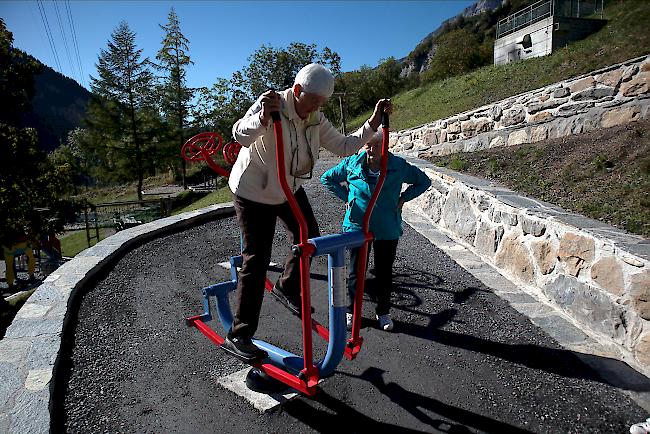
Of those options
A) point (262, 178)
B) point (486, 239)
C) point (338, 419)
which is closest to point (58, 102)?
point (486, 239)

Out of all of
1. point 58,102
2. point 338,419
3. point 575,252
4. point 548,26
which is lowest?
point 338,419

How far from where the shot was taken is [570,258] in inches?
146

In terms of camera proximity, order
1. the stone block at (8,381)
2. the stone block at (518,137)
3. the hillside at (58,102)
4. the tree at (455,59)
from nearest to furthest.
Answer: the stone block at (8,381) < the stone block at (518,137) < the tree at (455,59) < the hillside at (58,102)

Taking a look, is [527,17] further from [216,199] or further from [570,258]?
[570,258]

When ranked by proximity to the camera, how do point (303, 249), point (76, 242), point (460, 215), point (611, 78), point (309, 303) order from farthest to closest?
point (76, 242)
point (611, 78)
point (460, 215)
point (309, 303)
point (303, 249)

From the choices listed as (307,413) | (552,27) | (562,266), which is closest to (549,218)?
(562,266)

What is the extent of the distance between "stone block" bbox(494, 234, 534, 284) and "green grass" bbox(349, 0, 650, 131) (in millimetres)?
6448

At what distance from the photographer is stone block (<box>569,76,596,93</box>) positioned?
7.87 metres

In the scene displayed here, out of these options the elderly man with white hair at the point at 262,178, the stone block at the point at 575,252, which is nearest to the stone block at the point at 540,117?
the stone block at the point at 575,252

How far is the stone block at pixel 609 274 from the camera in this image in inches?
123

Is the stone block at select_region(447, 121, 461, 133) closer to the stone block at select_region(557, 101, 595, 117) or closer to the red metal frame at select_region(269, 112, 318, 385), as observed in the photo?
the stone block at select_region(557, 101, 595, 117)

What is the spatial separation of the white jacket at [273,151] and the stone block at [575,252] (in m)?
2.08

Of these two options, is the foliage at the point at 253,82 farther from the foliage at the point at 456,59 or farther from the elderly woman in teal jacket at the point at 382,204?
the elderly woman in teal jacket at the point at 382,204

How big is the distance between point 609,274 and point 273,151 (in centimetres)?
258
